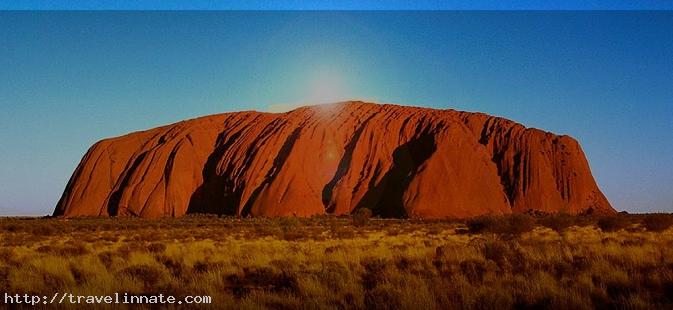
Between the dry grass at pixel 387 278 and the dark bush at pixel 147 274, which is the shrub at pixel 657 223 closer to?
the dry grass at pixel 387 278

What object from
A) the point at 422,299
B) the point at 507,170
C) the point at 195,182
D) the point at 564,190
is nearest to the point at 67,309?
the point at 422,299

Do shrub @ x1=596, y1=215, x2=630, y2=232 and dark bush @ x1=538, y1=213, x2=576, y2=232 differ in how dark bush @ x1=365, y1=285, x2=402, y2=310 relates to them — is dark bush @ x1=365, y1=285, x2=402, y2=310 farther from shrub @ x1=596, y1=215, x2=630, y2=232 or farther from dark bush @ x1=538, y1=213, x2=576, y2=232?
shrub @ x1=596, y1=215, x2=630, y2=232

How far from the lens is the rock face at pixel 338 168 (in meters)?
60.8

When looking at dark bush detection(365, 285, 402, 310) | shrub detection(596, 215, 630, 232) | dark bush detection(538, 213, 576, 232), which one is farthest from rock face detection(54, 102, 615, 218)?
dark bush detection(365, 285, 402, 310)

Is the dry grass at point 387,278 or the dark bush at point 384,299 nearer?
the dark bush at point 384,299

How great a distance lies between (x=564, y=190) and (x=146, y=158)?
52.0 meters

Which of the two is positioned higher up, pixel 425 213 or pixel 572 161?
pixel 572 161

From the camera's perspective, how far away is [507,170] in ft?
231

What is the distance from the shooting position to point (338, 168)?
66.3 metres

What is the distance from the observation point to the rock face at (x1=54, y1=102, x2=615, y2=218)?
6078 centimetres

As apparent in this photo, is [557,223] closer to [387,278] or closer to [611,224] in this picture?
[611,224]

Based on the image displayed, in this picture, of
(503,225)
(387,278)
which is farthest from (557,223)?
(387,278)

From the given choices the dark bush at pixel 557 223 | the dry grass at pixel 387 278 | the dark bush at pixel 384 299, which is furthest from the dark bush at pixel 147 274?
the dark bush at pixel 557 223

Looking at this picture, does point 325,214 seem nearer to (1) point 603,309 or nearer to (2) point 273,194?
(2) point 273,194
